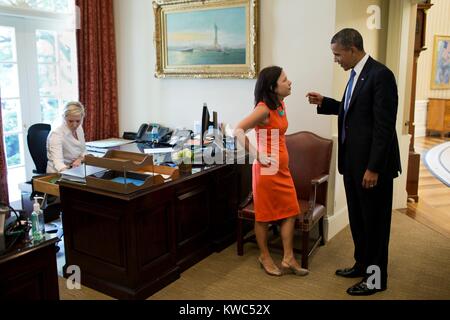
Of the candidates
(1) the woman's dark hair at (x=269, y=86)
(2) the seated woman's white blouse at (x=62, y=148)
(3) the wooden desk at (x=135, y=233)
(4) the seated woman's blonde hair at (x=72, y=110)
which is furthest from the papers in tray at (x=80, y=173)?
(1) the woman's dark hair at (x=269, y=86)

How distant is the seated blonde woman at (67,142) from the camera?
362 cm

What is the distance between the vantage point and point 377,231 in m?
2.88

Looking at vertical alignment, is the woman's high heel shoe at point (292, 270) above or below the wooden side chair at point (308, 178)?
below

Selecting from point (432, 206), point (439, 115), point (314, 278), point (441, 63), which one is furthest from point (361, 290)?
point (441, 63)

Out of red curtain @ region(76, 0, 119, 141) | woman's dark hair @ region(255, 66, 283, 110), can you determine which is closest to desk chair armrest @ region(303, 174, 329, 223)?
woman's dark hair @ region(255, 66, 283, 110)

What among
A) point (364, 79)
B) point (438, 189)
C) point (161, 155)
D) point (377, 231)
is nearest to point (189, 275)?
point (161, 155)

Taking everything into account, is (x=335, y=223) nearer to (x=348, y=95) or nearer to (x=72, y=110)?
(x=348, y=95)

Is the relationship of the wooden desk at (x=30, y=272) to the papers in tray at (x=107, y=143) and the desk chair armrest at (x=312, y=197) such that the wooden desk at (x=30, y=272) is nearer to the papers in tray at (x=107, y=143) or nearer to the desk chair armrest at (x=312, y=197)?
the desk chair armrest at (x=312, y=197)

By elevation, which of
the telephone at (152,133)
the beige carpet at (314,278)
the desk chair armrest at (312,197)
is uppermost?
the telephone at (152,133)

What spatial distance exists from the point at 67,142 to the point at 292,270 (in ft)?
6.96

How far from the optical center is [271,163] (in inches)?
121

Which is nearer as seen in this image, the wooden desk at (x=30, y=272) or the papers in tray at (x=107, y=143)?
the wooden desk at (x=30, y=272)

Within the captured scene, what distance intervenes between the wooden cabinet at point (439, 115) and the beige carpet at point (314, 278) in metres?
6.16

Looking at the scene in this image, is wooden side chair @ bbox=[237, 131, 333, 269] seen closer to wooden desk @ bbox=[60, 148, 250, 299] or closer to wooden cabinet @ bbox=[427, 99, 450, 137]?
wooden desk @ bbox=[60, 148, 250, 299]
